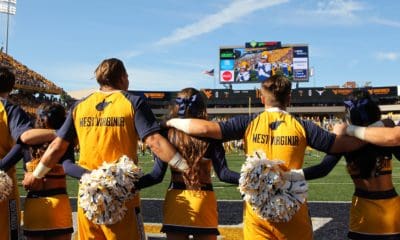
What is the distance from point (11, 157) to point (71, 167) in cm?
61

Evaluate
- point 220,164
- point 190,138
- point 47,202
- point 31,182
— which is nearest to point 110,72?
point 190,138

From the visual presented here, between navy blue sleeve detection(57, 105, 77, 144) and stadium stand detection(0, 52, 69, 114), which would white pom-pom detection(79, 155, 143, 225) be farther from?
stadium stand detection(0, 52, 69, 114)

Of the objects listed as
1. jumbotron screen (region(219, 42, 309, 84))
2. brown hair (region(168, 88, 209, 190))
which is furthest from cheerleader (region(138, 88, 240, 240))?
jumbotron screen (region(219, 42, 309, 84))

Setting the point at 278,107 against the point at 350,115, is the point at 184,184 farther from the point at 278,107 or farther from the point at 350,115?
the point at 350,115

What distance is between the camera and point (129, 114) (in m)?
3.06

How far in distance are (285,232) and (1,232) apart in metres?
2.11

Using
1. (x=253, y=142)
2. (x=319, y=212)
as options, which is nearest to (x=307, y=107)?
(x=319, y=212)

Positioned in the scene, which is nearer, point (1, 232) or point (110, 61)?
point (110, 61)

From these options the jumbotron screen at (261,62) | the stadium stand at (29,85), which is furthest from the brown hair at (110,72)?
the jumbotron screen at (261,62)

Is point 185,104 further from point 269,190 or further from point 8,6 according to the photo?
point 8,6

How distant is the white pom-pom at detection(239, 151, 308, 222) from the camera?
2916mm

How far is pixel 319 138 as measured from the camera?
120 inches

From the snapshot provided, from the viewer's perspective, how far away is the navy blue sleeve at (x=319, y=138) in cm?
303

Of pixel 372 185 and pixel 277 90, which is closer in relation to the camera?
pixel 277 90
